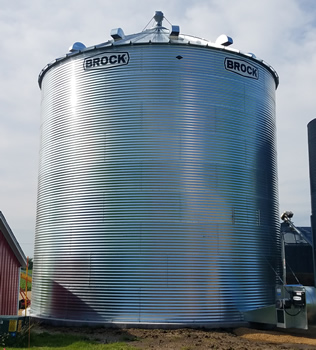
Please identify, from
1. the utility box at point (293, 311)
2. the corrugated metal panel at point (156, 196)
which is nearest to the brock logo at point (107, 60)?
the corrugated metal panel at point (156, 196)

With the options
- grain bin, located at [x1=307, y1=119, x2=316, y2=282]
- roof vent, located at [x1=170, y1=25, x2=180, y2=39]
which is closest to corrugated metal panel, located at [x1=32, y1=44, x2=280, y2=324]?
roof vent, located at [x1=170, y1=25, x2=180, y2=39]

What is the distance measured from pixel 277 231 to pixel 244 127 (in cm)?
605

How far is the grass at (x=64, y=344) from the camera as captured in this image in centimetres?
1581

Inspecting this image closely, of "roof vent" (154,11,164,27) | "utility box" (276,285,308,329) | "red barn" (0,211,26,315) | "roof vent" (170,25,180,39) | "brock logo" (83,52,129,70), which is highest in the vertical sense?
"roof vent" (154,11,164,27)

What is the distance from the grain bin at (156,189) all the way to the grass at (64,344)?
2607 mm

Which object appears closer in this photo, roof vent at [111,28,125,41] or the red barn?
the red barn

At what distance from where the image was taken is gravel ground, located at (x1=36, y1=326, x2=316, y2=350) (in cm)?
1650

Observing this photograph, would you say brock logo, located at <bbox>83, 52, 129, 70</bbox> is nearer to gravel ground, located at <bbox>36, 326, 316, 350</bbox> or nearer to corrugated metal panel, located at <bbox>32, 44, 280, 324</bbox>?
corrugated metal panel, located at <bbox>32, 44, 280, 324</bbox>

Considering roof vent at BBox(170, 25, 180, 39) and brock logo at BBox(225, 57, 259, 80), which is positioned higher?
roof vent at BBox(170, 25, 180, 39)

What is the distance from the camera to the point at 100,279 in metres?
20.4

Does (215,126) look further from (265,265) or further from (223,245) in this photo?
(265,265)

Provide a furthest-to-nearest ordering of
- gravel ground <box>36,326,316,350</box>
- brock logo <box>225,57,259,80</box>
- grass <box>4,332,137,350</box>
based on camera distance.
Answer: brock logo <box>225,57,259,80</box> < gravel ground <box>36,326,316,350</box> < grass <box>4,332,137,350</box>

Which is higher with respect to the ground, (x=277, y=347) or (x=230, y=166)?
(x=230, y=166)

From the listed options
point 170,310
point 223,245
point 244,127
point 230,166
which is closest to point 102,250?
point 170,310
